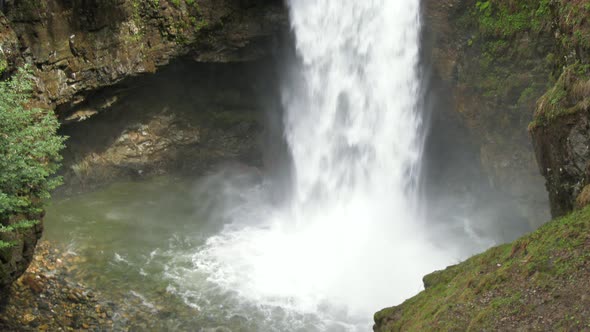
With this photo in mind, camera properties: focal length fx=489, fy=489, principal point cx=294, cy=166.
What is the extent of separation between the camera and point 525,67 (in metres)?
14.9

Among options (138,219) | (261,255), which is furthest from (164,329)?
(138,219)

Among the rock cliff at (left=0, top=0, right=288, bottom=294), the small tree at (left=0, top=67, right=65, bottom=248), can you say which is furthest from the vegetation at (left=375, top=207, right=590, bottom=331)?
the rock cliff at (left=0, top=0, right=288, bottom=294)

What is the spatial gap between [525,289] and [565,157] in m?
3.96

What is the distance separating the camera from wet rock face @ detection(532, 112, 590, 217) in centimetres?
933

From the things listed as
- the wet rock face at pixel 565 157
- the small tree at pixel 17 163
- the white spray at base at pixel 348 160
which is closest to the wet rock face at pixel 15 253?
the small tree at pixel 17 163

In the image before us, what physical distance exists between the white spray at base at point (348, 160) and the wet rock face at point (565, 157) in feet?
19.4

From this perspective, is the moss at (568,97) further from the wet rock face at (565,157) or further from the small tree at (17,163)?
the small tree at (17,163)

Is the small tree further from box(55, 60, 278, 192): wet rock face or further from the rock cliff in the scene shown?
box(55, 60, 278, 192): wet rock face

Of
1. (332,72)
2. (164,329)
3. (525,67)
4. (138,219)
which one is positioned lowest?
(164,329)

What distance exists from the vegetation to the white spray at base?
681 cm

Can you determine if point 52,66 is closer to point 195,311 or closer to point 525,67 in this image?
point 195,311

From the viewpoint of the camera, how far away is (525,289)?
708cm

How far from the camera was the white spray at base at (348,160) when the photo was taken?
629 inches

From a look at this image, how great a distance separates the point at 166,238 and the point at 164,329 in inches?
184
